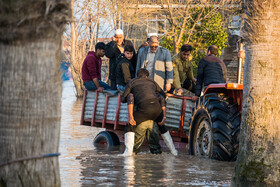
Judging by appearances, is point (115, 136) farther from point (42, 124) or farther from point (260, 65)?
point (42, 124)

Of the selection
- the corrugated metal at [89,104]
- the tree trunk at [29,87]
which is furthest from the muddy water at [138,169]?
the tree trunk at [29,87]

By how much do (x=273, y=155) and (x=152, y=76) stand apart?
6.09m

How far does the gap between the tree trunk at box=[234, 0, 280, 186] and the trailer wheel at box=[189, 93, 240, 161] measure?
8.46 feet

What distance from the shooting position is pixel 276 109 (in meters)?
7.04

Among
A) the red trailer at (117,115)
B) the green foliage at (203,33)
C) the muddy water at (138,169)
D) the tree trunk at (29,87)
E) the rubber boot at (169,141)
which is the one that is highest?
the green foliage at (203,33)

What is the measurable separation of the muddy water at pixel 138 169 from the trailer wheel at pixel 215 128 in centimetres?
21

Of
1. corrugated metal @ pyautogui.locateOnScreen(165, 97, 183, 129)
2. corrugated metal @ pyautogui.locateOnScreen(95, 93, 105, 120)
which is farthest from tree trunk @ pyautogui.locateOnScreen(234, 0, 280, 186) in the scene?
corrugated metal @ pyautogui.locateOnScreen(95, 93, 105, 120)

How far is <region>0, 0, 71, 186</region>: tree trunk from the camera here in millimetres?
4434

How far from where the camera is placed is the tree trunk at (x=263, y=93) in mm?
7020

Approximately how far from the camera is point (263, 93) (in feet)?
23.1

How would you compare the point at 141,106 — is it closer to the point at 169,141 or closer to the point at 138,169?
the point at 169,141

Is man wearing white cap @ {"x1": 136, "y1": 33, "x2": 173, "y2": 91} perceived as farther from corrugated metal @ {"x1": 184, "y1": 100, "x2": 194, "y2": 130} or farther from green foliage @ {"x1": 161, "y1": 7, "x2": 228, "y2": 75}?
green foliage @ {"x1": 161, "y1": 7, "x2": 228, "y2": 75}

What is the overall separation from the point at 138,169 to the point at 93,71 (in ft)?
14.6

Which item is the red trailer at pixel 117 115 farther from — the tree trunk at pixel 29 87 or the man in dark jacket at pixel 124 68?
the tree trunk at pixel 29 87
